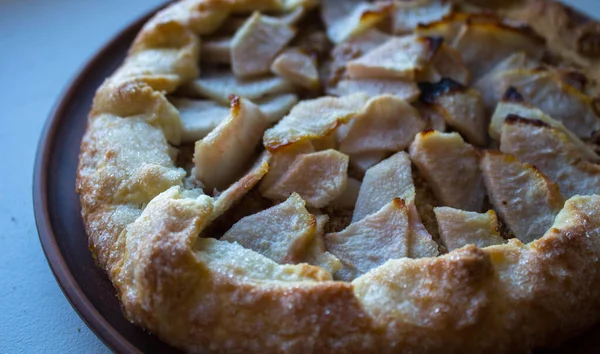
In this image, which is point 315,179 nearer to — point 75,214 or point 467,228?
point 467,228

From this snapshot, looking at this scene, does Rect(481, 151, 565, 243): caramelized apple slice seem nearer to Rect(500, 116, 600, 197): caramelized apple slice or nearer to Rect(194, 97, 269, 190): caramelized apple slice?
Rect(500, 116, 600, 197): caramelized apple slice

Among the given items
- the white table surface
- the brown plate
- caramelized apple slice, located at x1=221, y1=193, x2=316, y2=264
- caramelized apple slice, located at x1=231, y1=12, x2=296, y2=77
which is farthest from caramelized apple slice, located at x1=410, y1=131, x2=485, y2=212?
the white table surface

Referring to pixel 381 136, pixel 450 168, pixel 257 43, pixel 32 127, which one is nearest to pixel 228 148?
pixel 381 136

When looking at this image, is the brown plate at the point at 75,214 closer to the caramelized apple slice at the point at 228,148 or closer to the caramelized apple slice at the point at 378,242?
the caramelized apple slice at the point at 228,148

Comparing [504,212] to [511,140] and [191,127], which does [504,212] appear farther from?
[191,127]

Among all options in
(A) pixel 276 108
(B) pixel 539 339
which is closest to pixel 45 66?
(A) pixel 276 108
